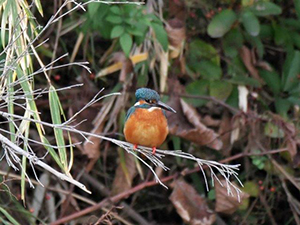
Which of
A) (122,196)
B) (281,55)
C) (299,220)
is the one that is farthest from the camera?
(281,55)

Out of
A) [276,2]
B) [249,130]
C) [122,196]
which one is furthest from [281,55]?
[122,196]

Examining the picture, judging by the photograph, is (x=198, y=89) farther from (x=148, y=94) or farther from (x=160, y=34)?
(x=148, y=94)

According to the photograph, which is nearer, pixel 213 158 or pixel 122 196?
pixel 122 196

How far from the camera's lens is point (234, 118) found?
350 cm

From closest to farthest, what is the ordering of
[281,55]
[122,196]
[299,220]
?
[122,196] < [299,220] < [281,55]

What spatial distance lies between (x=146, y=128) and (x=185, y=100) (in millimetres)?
726

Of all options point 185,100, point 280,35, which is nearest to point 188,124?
point 185,100

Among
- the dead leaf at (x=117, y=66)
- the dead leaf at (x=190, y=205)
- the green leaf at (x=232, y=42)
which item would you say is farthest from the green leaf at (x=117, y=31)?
the dead leaf at (x=190, y=205)

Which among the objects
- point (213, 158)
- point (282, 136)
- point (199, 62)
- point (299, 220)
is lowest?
point (299, 220)

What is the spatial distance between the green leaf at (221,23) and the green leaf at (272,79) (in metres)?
0.38

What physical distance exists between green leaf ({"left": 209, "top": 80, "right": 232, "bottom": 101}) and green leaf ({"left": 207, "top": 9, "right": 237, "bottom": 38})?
0.24 meters

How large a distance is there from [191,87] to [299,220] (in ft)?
2.92

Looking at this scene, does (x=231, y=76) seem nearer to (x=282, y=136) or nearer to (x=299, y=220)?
(x=282, y=136)

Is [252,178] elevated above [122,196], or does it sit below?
below
